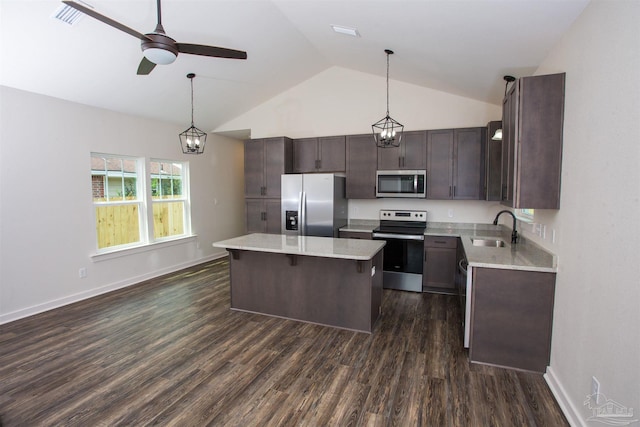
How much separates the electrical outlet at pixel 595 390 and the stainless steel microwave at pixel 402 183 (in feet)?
10.3

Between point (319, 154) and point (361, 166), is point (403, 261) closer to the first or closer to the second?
point (361, 166)

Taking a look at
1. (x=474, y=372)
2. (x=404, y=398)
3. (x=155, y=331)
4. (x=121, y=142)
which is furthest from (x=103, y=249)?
(x=474, y=372)

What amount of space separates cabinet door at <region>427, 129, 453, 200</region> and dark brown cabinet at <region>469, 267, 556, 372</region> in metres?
2.24

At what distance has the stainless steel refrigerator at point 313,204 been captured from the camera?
480 centimetres

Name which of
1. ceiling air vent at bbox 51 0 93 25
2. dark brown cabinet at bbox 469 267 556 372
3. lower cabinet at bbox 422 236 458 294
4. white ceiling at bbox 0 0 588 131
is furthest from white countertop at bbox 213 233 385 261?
ceiling air vent at bbox 51 0 93 25

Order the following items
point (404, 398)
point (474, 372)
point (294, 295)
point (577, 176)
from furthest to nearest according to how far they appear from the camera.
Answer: point (294, 295)
point (474, 372)
point (404, 398)
point (577, 176)

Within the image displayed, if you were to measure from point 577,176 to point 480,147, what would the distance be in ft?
8.12

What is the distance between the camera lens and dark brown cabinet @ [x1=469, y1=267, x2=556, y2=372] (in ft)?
7.94

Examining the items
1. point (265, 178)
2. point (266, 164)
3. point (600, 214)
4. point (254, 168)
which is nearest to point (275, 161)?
point (266, 164)

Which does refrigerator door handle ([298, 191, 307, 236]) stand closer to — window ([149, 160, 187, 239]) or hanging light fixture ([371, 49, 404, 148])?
hanging light fixture ([371, 49, 404, 148])

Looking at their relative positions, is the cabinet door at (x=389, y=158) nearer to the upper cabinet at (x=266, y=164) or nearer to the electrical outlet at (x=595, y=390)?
the upper cabinet at (x=266, y=164)

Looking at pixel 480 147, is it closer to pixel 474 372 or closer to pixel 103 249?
pixel 474 372

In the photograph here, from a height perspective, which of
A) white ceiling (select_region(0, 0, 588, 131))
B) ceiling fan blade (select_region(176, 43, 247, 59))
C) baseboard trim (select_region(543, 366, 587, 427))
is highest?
white ceiling (select_region(0, 0, 588, 131))

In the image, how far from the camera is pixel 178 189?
19.3ft
